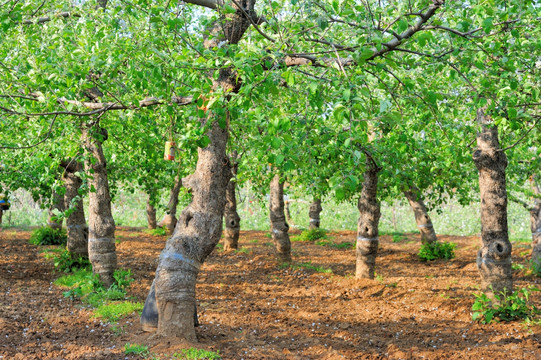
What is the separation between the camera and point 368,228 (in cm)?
1051

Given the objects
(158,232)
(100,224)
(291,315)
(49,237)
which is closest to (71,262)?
(100,224)

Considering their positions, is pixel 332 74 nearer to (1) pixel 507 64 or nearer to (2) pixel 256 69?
(2) pixel 256 69

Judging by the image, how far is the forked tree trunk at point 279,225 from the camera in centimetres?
1259

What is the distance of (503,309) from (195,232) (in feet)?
15.8

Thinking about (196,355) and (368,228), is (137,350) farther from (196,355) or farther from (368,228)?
(368,228)

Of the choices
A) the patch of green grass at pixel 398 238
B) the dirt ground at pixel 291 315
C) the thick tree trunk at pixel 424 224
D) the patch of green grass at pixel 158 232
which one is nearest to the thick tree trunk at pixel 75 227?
the dirt ground at pixel 291 315

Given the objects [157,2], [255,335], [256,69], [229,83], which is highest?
[157,2]

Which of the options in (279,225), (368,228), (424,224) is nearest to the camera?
(368,228)

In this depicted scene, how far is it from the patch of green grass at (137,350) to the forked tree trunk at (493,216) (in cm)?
528

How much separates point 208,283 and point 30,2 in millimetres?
6422

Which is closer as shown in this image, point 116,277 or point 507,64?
point 507,64

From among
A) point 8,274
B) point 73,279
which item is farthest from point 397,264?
point 8,274

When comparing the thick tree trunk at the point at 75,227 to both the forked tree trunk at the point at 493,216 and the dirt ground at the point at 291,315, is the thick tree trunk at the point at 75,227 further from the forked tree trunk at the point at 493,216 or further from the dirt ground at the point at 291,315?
the forked tree trunk at the point at 493,216

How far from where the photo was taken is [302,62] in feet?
19.2
